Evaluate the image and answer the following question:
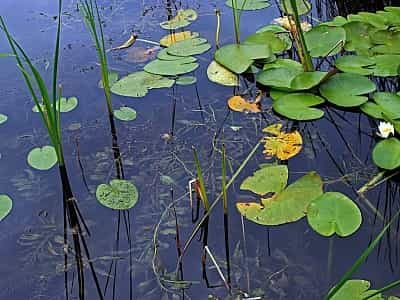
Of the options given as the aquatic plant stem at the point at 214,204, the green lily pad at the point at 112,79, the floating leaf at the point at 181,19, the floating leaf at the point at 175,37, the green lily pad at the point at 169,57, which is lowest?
the aquatic plant stem at the point at 214,204

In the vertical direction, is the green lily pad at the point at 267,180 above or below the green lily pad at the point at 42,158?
below

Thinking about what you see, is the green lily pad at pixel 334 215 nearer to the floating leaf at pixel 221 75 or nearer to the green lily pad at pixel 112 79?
the floating leaf at pixel 221 75

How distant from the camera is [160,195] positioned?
146 cm

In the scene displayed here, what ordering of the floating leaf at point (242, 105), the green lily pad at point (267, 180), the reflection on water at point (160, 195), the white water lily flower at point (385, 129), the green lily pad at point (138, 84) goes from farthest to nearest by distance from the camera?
1. the green lily pad at point (138, 84)
2. the floating leaf at point (242, 105)
3. the white water lily flower at point (385, 129)
4. the green lily pad at point (267, 180)
5. the reflection on water at point (160, 195)

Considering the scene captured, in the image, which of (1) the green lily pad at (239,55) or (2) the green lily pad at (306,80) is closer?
(2) the green lily pad at (306,80)

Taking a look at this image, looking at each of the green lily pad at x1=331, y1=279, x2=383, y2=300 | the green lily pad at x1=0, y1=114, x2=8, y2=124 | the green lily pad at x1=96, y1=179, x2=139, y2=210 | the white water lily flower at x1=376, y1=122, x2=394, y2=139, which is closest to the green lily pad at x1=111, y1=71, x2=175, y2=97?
the green lily pad at x1=0, y1=114, x2=8, y2=124

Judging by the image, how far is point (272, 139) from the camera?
63.3 inches

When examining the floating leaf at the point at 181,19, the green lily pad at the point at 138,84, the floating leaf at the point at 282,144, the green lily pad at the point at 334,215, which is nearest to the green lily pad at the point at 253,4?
the floating leaf at the point at 181,19

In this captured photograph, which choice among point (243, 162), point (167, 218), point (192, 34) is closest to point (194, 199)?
point (167, 218)

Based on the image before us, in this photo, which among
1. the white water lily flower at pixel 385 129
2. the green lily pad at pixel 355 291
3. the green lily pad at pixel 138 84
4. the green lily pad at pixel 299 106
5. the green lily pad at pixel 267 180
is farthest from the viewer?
the green lily pad at pixel 138 84

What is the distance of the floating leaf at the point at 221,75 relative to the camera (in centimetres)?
188

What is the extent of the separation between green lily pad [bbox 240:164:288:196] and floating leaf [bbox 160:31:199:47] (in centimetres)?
83

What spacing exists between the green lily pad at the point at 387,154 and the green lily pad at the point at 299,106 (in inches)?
8.8

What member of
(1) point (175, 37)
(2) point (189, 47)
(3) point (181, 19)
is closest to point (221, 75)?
(2) point (189, 47)
